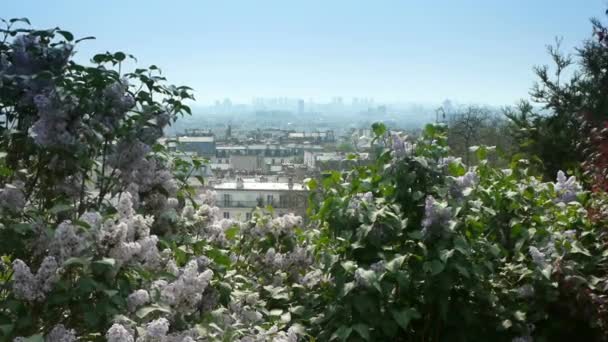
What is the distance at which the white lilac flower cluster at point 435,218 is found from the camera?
1.93m

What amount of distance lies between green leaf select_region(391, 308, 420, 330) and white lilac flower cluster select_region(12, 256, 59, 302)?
100 cm

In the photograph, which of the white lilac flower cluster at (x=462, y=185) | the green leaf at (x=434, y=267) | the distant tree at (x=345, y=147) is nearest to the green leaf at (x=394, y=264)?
the green leaf at (x=434, y=267)

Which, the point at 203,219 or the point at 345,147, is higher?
the point at 345,147

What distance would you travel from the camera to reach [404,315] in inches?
75.6

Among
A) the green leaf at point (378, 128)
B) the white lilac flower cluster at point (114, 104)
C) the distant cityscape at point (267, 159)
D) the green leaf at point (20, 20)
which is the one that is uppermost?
the green leaf at point (20, 20)

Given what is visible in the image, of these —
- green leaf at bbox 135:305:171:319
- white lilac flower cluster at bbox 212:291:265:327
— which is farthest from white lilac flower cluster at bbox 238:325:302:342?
green leaf at bbox 135:305:171:319

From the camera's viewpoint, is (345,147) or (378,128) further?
(345,147)

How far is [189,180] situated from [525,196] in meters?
1.21

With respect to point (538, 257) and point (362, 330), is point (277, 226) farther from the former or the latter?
point (538, 257)

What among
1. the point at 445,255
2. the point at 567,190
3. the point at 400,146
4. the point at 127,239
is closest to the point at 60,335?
the point at 127,239

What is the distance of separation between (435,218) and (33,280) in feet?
3.71

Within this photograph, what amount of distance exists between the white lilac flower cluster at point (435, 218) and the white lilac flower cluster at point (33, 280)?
1.07 meters

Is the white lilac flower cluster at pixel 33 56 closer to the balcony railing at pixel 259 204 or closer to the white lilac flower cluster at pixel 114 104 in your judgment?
the white lilac flower cluster at pixel 114 104

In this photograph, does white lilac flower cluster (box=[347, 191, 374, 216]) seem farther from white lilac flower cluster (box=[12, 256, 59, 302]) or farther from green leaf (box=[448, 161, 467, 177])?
white lilac flower cluster (box=[12, 256, 59, 302])
